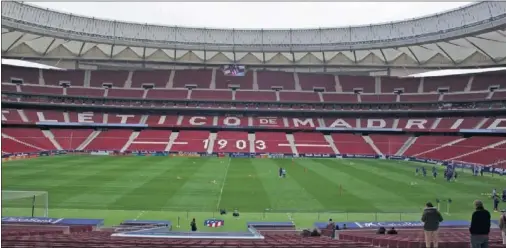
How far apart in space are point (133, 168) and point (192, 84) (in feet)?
113

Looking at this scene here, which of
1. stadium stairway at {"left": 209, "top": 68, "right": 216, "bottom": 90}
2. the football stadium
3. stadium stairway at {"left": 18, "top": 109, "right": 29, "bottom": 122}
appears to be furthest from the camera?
stadium stairway at {"left": 209, "top": 68, "right": 216, "bottom": 90}

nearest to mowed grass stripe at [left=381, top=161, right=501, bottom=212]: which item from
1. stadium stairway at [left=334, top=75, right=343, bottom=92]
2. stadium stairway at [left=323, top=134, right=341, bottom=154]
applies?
stadium stairway at [left=323, top=134, right=341, bottom=154]

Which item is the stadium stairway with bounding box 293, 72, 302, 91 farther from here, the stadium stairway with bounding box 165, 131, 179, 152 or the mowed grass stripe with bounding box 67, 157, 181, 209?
the mowed grass stripe with bounding box 67, 157, 181, 209

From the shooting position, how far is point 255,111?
69.6 m

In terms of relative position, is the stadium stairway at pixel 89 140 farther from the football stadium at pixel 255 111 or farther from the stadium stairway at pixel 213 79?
the stadium stairway at pixel 213 79

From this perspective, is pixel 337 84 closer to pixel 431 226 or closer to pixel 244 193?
pixel 244 193

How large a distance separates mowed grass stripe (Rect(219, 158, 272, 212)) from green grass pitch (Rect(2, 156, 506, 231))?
0.18 feet

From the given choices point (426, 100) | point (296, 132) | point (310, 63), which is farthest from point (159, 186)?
point (426, 100)

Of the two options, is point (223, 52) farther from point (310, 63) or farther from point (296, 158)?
point (296, 158)

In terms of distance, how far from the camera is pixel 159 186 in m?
30.3

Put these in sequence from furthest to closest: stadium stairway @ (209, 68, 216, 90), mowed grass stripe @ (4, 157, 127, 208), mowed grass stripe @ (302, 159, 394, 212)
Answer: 1. stadium stairway @ (209, 68, 216, 90)
2. mowed grass stripe @ (4, 157, 127, 208)
3. mowed grass stripe @ (302, 159, 394, 212)

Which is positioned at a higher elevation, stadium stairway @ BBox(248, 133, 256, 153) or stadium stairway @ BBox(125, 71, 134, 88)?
stadium stairway @ BBox(125, 71, 134, 88)

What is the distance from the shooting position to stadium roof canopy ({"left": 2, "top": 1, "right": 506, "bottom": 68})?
4913 centimetres

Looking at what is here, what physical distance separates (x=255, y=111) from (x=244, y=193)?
42058 millimetres
